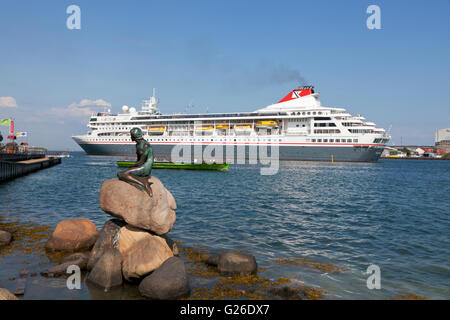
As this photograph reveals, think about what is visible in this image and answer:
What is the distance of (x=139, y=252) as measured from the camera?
739 cm

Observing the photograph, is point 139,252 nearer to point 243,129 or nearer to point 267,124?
point 267,124

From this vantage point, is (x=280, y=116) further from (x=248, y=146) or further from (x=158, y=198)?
(x=158, y=198)

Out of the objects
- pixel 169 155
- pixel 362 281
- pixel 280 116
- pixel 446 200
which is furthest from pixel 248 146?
pixel 362 281

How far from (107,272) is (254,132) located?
65.4m

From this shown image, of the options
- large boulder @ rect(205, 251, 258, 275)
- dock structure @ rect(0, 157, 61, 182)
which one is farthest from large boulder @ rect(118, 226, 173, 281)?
dock structure @ rect(0, 157, 61, 182)

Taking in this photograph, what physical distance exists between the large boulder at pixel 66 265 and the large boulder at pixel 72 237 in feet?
4.04

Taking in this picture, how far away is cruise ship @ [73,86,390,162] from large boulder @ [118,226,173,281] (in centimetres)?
5943

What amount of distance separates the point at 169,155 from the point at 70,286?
67.5 metres

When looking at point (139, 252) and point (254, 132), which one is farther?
point (254, 132)

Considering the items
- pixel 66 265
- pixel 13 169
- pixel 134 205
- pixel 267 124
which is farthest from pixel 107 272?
pixel 267 124

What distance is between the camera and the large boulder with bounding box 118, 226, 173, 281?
23.1ft

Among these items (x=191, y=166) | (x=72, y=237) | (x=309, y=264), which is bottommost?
(x=309, y=264)

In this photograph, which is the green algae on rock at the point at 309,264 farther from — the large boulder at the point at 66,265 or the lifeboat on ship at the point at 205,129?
the lifeboat on ship at the point at 205,129

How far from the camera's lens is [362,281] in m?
7.57
